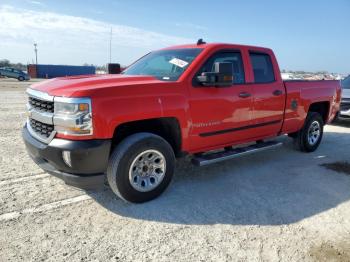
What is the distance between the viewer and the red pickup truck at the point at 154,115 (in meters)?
3.41

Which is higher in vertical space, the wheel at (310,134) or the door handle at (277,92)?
the door handle at (277,92)

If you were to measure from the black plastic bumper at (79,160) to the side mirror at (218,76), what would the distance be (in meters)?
1.50

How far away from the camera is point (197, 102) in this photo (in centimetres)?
422

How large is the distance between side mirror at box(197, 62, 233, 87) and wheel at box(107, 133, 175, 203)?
96 centimetres

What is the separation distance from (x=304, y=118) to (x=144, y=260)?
4.59 m

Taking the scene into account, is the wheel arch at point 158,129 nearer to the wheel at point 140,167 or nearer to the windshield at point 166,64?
the wheel at point 140,167

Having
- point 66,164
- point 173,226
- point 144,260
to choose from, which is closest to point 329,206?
point 173,226

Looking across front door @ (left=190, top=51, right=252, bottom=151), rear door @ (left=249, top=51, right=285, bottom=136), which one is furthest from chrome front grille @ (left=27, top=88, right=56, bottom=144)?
rear door @ (left=249, top=51, right=285, bottom=136)

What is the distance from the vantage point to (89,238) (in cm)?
316

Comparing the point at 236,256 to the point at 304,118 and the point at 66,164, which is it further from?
the point at 304,118

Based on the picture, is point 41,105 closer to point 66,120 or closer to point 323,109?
point 66,120

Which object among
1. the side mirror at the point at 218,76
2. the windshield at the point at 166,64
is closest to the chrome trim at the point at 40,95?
the windshield at the point at 166,64

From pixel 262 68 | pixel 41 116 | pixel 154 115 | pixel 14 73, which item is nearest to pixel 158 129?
pixel 154 115

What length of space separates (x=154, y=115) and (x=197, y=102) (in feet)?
2.31
